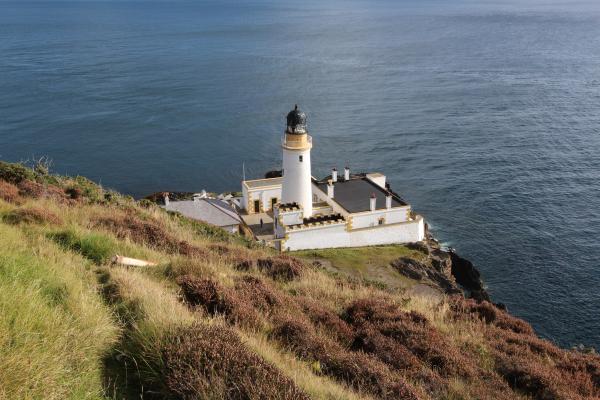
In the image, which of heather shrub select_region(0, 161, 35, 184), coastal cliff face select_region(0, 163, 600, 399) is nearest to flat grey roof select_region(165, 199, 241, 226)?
heather shrub select_region(0, 161, 35, 184)

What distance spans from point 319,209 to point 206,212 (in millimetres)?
9344

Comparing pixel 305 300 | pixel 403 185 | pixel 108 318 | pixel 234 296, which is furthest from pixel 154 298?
pixel 403 185

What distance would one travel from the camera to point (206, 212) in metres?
42.5

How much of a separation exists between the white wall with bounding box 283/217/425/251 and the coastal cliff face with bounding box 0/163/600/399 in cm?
2360

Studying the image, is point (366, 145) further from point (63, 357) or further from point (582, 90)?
point (63, 357)

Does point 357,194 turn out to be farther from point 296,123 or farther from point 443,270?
point 443,270

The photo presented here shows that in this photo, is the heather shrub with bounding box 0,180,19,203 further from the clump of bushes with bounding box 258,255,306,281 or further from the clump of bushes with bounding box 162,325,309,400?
the clump of bushes with bounding box 162,325,309,400

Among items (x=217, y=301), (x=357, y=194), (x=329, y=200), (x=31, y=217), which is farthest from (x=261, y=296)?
(x=357, y=194)

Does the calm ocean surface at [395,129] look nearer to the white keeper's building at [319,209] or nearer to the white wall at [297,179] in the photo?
the white keeper's building at [319,209]

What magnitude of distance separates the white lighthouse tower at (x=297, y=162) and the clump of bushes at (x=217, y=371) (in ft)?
113

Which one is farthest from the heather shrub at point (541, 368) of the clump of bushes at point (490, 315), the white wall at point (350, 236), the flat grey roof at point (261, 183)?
the flat grey roof at point (261, 183)

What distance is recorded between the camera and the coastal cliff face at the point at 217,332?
21.5 ft

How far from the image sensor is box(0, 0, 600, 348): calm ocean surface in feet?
159

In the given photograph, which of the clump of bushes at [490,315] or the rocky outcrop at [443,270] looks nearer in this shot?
the clump of bushes at [490,315]
